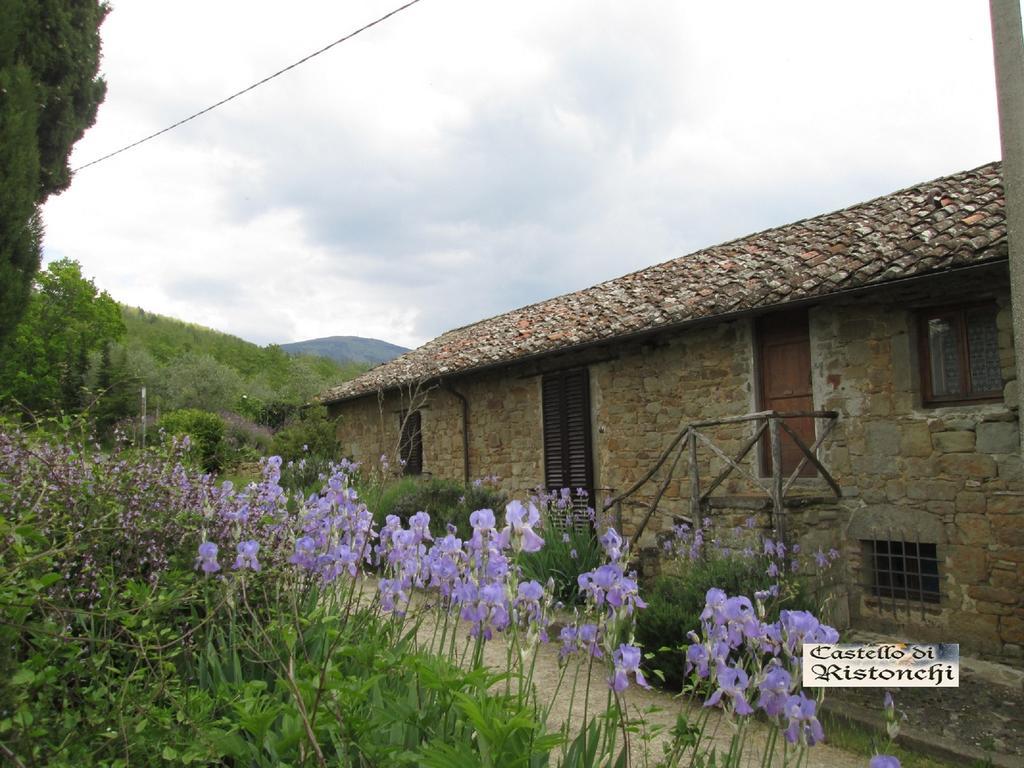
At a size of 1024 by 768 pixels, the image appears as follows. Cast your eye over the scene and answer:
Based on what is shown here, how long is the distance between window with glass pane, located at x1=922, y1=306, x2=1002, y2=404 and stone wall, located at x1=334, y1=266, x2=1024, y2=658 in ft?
0.49

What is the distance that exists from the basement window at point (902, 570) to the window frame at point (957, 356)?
53.9 inches

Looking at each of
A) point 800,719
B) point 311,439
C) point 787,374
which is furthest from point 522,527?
point 311,439

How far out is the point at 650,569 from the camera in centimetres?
732

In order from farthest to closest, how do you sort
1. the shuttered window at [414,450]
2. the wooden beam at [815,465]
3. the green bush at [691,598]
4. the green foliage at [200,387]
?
1. the green foliage at [200,387]
2. the shuttered window at [414,450]
3. the wooden beam at [815,465]
4. the green bush at [691,598]

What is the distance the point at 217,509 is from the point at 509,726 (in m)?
2.29

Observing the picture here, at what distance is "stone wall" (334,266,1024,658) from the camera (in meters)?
5.96

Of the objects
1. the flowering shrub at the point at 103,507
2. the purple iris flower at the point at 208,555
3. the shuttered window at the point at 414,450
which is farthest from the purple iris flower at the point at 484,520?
the shuttered window at the point at 414,450

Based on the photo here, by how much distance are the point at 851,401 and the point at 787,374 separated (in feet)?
2.79

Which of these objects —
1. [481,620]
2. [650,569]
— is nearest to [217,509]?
[481,620]

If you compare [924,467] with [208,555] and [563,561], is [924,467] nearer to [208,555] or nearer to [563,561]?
[563,561]

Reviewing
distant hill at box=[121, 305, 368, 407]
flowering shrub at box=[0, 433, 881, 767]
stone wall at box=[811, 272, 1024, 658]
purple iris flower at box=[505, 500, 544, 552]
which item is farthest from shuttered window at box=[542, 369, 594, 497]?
distant hill at box=[121, 305, 368, 407]

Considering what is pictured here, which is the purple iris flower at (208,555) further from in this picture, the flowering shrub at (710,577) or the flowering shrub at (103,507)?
the flowering shrub at (710,577)

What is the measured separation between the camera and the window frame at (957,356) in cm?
624

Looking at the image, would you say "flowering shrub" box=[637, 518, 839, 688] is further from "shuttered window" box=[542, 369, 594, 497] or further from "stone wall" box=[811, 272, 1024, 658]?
"shuttered window" box=[542, 369, 594, 497]
